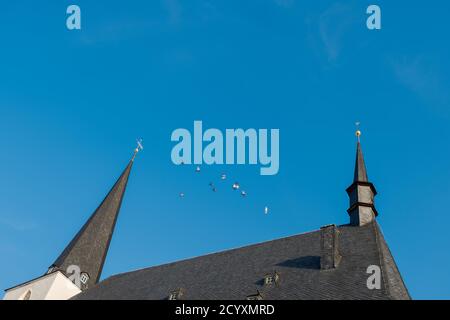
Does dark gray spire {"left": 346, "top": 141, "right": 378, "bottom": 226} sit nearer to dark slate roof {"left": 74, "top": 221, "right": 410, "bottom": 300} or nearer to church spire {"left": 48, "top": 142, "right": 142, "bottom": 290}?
dark slate roof {"left": 74, "top": 221, "right": 410, "bottom": 300}

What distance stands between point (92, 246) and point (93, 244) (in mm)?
190

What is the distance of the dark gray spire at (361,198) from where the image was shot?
22.9 metres

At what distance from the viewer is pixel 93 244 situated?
32531 millimetres

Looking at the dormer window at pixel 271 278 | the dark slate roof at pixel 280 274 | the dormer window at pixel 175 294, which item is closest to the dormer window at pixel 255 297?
the dark slate roof at pixel 280 274

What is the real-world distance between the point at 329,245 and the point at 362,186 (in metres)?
5.52

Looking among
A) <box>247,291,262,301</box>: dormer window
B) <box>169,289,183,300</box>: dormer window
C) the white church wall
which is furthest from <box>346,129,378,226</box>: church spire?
the white church wall

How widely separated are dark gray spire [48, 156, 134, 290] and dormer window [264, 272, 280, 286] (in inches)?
579

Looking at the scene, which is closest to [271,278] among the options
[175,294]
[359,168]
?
[175,294]

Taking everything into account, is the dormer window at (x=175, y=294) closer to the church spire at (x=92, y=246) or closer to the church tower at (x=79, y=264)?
the church tower at (x=79, y=264)

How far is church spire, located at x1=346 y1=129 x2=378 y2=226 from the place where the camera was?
22.9m

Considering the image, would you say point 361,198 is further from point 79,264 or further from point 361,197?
point 79,264

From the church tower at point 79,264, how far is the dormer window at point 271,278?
14.4 metres
